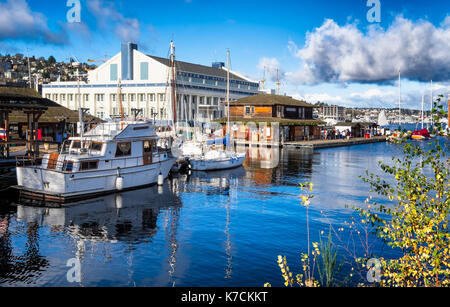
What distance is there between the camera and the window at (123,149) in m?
32.4

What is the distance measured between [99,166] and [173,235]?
11952 mm

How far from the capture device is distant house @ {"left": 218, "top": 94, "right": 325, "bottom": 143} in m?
77.8

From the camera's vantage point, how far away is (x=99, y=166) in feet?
102

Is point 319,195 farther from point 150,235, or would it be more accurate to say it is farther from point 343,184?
point 150,235

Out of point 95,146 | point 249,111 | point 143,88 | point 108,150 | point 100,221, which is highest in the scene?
point 143,88

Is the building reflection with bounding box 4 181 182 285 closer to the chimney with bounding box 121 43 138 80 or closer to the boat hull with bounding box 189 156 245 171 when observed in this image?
the boat hull with bounding box 189 156 245 171

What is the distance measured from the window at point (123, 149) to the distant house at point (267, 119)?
46.3 meters

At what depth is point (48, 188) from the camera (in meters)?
29.4

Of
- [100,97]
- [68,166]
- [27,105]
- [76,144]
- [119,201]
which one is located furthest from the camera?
[100,97]

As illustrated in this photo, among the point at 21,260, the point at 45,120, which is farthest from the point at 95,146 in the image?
the point at 45,120

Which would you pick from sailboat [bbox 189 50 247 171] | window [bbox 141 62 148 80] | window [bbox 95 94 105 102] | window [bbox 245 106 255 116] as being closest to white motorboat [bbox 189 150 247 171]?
sailboat [bbox 189 50 247 171]

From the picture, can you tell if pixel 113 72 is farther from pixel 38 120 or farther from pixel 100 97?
pixel 38 120

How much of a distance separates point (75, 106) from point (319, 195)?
113798 mm

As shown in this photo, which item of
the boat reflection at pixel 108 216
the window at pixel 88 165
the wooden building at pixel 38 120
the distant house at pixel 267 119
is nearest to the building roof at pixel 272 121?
the distant house at pixel 267 119
